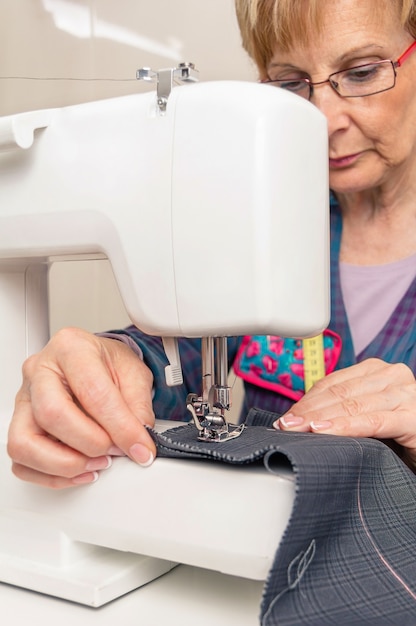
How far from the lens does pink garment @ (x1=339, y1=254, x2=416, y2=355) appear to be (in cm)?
133

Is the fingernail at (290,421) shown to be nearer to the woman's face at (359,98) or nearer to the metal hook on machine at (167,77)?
the metal hook on machine at (167,77)

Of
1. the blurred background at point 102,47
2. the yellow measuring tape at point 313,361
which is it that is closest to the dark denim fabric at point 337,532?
the yellow measuring tape at point 313,361

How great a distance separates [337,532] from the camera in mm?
715

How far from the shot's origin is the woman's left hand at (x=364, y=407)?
0.83 m

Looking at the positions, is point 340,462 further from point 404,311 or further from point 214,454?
point 404,311

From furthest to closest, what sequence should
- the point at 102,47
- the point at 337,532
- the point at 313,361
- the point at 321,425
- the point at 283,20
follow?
1. the point at 102,47
2. the point at 313,361
3. the point at 283,20
4. the point at 321,425
5. the point at 337,532

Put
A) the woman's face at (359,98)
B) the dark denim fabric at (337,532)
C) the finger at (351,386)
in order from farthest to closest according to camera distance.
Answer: the woman's face at (359,98) → the finger at (351,386) → the dark denim fabric at (337,532)

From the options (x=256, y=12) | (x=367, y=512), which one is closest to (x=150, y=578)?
(x=367, y=512)

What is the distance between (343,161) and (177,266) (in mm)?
579

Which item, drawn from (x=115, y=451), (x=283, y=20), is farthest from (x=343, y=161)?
(x=115, y=451)

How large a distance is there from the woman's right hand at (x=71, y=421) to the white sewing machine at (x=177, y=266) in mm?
25

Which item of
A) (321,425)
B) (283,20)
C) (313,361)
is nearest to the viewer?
(321,425)

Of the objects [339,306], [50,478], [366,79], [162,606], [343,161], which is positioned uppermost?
[366,79]

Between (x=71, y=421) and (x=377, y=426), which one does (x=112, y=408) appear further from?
(x=377, y=426)
